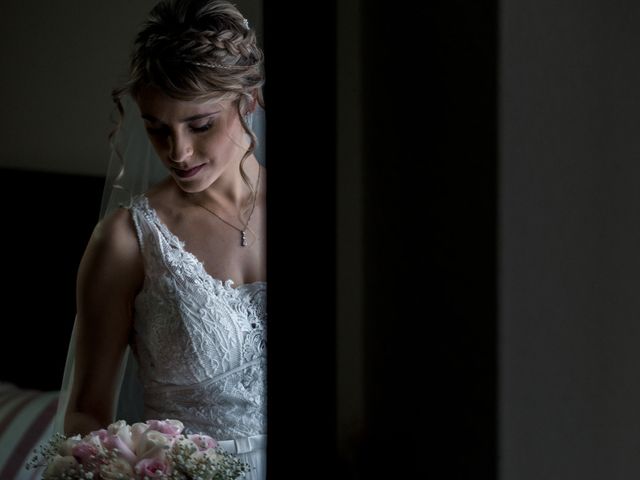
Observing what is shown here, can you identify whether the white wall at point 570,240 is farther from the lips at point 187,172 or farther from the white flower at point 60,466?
the lips at point 187,172

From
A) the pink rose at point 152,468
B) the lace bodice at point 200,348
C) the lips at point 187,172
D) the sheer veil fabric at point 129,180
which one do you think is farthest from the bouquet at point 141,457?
the lips at point 187,172

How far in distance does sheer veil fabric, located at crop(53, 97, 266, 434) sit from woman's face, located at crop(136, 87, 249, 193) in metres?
0.05

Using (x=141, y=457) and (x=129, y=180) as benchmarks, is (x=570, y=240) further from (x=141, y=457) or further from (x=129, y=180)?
(x=129, y=180)

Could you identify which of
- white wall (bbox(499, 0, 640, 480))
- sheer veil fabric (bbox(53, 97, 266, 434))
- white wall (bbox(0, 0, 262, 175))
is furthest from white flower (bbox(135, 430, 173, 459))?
white wall (bbox(0, 0, 262, 175))

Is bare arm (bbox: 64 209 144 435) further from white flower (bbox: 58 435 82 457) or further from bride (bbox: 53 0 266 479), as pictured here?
white flower (bbox: 58 435 82 457)

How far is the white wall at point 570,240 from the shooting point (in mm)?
303

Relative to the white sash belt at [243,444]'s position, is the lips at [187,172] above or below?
above

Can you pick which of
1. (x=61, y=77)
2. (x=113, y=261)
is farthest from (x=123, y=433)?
(x=61, y=77)

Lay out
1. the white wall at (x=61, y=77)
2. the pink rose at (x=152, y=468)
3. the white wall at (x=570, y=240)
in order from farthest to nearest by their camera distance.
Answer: the white wall at (x=61, y=77), the pink rose at (x=152, y=468), the white wall at (x=570, y=240)

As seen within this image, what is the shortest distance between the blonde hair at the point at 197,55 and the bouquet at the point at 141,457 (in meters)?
0.62

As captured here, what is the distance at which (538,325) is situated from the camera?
31 centimetres

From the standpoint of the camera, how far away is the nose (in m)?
1.56

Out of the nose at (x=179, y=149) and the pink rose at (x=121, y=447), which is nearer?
the pink rose at (x=121, y=447)

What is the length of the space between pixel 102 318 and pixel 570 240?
1245 millimetres
